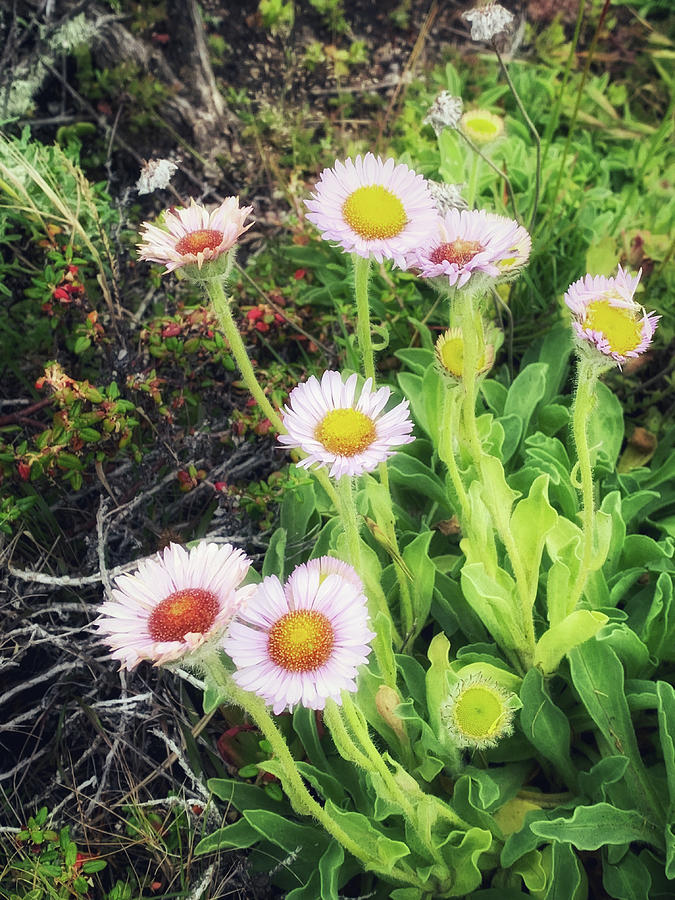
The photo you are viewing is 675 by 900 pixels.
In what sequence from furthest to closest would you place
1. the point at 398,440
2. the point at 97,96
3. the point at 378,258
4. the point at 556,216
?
the point at 97,96 → the point at 556,216 → the point at 378,258 → the point at 398,440

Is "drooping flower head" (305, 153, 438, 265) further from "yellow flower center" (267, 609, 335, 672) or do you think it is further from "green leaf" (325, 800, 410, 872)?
"green leaf" (325, 800, 410, 872)

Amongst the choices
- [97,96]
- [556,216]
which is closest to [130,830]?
[556,216]

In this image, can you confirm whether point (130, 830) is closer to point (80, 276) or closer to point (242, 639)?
point (242, 639)

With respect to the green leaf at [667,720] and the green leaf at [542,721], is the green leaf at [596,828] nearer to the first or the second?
the green leaf at [667,720]

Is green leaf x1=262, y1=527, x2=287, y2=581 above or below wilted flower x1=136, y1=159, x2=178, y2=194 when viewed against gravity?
below

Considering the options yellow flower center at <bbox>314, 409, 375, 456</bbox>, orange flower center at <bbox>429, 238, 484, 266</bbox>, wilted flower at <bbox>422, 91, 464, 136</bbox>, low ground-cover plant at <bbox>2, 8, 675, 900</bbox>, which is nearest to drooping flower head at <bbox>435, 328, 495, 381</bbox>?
low ground-cover plant at <bbox>2, 8, 675, 900</bbox>

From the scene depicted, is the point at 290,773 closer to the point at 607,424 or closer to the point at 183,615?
the point at 183,615

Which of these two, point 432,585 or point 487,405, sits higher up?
point 487,405
